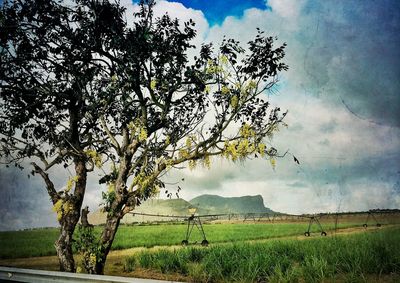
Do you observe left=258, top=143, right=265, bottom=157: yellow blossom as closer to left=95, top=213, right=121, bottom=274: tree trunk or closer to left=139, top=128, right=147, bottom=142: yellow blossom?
left=139, top=128, right=147, bottom=142: yellow blossom

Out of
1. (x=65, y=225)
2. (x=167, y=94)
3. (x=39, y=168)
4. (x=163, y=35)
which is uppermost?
(x=163, y=35)

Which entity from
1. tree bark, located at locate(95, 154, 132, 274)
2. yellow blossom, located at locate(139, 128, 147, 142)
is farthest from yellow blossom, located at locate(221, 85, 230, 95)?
tree bark, located at locate(95, 154, 132, 274)

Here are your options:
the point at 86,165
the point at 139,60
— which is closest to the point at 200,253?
the point at 86,165

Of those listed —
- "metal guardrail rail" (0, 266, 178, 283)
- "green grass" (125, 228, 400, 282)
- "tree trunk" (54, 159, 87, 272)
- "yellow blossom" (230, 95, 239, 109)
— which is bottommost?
"green grass" (125, 228, 400, 282)

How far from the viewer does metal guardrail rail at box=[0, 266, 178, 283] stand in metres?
5.84

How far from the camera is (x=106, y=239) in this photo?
9.59 metres

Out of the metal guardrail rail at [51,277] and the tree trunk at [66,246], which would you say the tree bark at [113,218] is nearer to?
the tree trunk at [66,246]

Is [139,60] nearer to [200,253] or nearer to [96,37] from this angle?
[96,37]

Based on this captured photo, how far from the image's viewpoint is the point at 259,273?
8750mm

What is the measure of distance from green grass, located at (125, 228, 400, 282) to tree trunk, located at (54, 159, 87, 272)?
2.26 metres

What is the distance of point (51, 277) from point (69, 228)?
3.66 m

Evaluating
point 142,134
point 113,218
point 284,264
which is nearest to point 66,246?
point 113,218

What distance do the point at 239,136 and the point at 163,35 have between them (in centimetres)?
320

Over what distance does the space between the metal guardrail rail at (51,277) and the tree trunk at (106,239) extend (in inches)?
99.9
